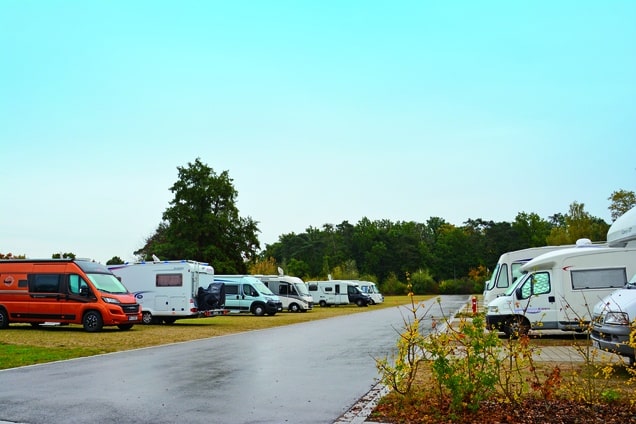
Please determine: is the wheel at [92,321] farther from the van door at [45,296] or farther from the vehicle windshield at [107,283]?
the van door at [45,296]

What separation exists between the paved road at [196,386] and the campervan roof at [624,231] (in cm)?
639

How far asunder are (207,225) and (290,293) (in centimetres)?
2483

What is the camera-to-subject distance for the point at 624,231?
14.7 meters

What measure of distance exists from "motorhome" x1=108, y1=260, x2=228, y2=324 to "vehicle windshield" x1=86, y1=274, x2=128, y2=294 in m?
2.87

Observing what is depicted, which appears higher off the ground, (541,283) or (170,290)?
(170,290)

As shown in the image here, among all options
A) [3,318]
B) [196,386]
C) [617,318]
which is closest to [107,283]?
[3,318]

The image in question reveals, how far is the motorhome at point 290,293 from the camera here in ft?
132

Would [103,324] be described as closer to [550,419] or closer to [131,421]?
[131,421]

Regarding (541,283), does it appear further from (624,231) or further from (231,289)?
(231,289)

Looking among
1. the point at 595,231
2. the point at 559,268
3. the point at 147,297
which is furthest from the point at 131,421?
the point at 595,231

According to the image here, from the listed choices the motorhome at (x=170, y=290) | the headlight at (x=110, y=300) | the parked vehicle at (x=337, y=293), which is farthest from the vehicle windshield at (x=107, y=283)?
the parked vehicle at (x=337, y=293)

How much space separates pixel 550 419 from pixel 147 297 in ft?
71.7

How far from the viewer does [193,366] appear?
39.0 ft

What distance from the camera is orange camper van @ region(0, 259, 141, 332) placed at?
69.6 ft
